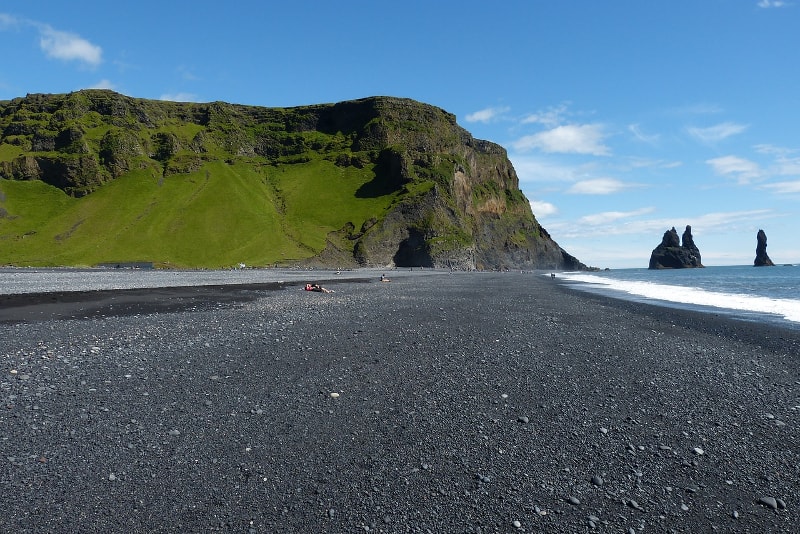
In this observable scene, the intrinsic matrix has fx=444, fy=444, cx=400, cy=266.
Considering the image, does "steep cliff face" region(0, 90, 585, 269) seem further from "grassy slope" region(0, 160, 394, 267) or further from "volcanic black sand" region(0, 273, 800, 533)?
"volcanic black sand" region(0, 273, 800, 533)

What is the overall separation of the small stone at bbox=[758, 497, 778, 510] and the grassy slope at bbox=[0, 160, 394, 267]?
126455 mm

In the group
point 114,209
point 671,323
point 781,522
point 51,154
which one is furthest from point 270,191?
point 781,522

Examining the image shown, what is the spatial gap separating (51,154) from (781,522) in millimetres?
211858

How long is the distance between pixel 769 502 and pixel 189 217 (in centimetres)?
15950

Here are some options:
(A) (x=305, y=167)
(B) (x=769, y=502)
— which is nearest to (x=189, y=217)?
(A) (x=305, y=167)

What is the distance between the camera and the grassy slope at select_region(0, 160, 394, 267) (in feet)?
420

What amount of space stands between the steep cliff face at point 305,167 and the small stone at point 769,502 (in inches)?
5018

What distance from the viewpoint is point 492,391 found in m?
9.67

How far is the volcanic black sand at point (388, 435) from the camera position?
17.7 feet

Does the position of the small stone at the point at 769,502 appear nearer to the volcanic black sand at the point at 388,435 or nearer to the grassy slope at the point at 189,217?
the volcanic black sand at the point at 388,435

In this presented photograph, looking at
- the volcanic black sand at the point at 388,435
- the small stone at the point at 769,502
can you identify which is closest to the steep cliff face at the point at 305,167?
the volcanic black sand at the point at 388,435

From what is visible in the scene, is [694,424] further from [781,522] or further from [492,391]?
[492,391]

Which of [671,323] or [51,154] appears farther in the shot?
[51,154]

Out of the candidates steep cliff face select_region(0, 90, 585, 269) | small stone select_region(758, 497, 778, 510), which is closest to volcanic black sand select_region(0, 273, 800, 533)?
small stone select_region(758, 497, 778, 510)
